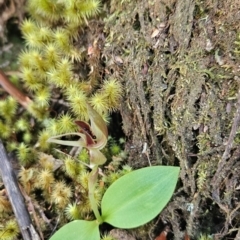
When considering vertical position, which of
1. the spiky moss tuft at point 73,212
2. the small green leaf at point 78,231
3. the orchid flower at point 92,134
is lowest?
the small green leaf at point 78,231

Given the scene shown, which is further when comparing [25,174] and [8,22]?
[8,22]

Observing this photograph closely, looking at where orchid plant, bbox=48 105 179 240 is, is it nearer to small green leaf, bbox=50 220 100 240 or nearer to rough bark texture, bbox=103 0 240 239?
small green leaf, bbox=50 220 100 240

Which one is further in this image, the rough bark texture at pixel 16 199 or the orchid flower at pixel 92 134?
the rough bark texture at pixel 16 199

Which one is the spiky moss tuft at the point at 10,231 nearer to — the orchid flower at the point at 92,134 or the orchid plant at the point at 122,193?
the orchid plant at the point at 122,193

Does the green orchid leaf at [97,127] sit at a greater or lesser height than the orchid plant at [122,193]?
greater

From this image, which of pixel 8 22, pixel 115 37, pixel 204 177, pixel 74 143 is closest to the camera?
pixel 74 143

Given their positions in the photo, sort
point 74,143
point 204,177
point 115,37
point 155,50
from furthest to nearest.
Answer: point 115,37 < point 155,50 < point 204,177 < point 74,143

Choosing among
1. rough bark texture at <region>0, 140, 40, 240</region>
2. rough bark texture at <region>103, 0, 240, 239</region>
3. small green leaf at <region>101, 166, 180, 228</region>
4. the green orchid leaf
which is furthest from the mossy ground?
rough bark texture at <region>0, 140, 40, 240</region>

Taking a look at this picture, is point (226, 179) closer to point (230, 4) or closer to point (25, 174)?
point (230, 4)

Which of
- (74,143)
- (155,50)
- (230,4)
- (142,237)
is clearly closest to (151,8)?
(155,50)

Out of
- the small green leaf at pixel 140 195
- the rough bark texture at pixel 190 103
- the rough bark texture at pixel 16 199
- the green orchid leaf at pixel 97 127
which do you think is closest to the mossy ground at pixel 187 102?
the rough bark texture at pixel 190 103
